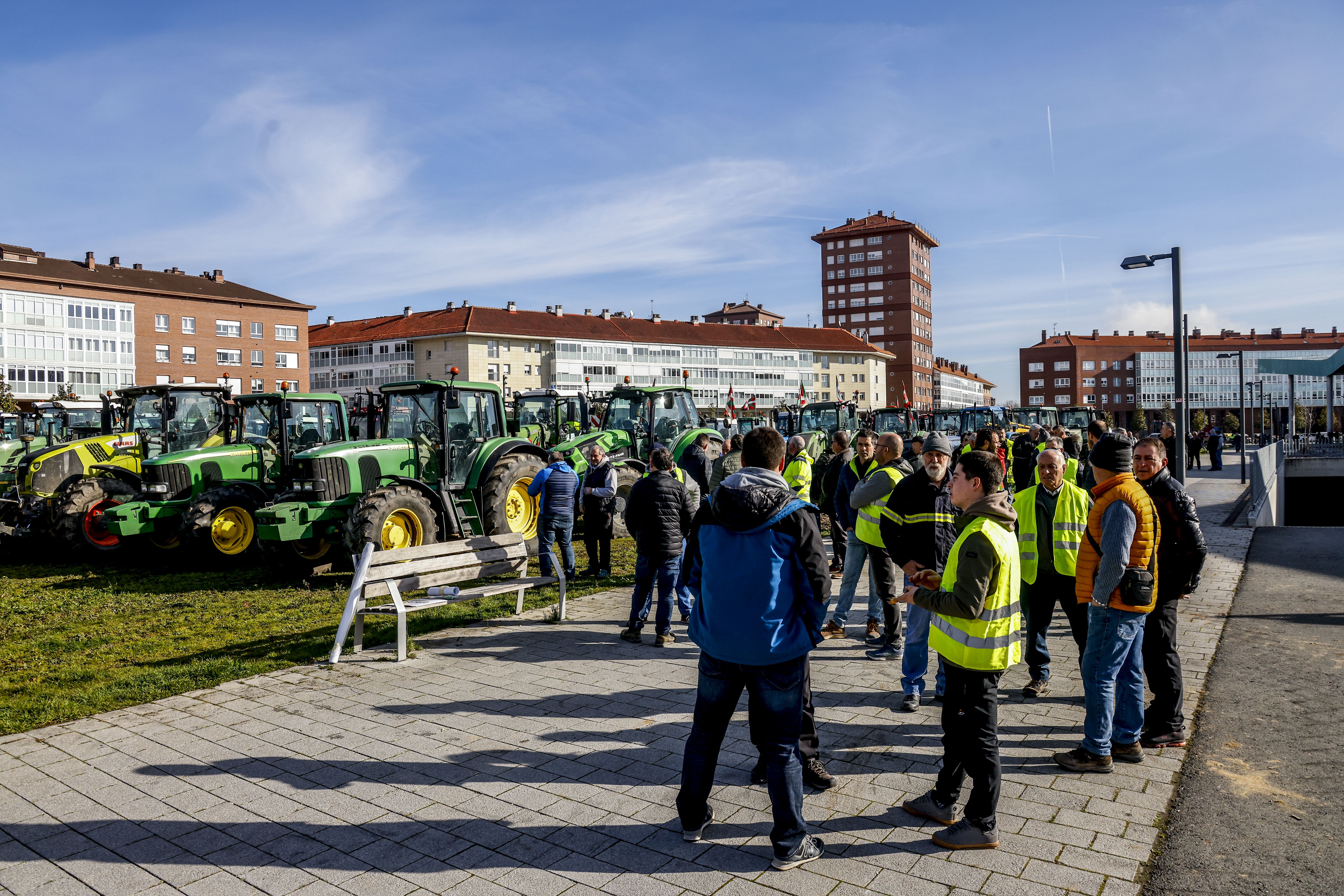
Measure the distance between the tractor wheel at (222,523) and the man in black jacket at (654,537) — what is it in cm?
614

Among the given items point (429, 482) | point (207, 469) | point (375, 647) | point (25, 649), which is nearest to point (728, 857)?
point (375, 647)

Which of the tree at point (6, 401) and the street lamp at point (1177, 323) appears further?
the tree at point (6, 401)

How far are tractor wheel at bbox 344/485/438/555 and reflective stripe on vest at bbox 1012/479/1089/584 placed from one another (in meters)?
6.36

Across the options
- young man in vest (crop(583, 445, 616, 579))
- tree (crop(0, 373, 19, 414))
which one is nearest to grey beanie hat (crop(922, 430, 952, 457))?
young man in vest (crop(583, 445, 616, 579))

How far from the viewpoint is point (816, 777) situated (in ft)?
14.6

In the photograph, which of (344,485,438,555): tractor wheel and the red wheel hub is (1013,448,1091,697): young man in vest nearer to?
(344,485,438,555): tractor wheel

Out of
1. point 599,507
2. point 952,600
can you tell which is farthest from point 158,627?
point 952,600

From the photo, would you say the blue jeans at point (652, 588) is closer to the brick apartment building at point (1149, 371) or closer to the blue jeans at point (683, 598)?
the blue jeans at point (683, 598)

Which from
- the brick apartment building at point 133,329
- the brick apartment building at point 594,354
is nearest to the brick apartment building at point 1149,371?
the brick apartment building at point 594,354

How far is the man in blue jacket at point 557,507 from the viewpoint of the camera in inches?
381

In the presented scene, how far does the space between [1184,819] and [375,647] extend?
19.5 feet

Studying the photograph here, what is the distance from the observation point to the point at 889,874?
3615 mm

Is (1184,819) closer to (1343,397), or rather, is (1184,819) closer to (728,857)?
(728,857)

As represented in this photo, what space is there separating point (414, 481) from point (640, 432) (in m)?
5.37
